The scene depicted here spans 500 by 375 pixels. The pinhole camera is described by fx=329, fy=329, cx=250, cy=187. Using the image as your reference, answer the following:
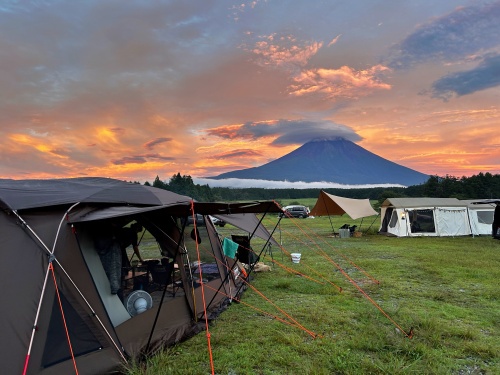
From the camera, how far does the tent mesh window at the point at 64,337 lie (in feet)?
12.2

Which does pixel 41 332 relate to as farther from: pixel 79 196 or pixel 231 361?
pixel 231 361

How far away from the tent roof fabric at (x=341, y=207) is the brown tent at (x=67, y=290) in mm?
15226

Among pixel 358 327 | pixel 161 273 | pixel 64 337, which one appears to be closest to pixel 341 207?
pixel 358 327

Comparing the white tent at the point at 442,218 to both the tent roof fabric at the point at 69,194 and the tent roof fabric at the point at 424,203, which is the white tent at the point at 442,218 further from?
the tent roof fabric at the point at 69,194

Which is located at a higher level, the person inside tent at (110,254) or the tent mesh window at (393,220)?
the person inside tent at (110,254)

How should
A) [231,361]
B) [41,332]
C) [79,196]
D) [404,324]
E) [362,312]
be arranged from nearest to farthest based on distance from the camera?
[41,332]
[231,361]
[79,196]
[404,324]
[362,312]

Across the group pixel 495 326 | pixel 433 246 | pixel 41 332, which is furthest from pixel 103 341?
pixel 433 246

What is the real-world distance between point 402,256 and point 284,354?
9.70 m

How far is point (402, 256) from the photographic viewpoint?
12.7 meters

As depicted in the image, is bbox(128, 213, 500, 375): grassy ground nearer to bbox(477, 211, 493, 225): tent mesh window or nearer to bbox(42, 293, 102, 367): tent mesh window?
bbox(42, 293, 102, 367): tent mesh window

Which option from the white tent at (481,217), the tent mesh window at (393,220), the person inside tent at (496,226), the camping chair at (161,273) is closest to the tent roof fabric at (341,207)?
the tent mesh window at (393,220)

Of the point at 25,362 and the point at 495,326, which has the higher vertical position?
the point at 25,362

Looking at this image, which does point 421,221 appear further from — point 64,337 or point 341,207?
point 64,337

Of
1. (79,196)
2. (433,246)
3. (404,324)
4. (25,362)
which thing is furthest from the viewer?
(433,246)
